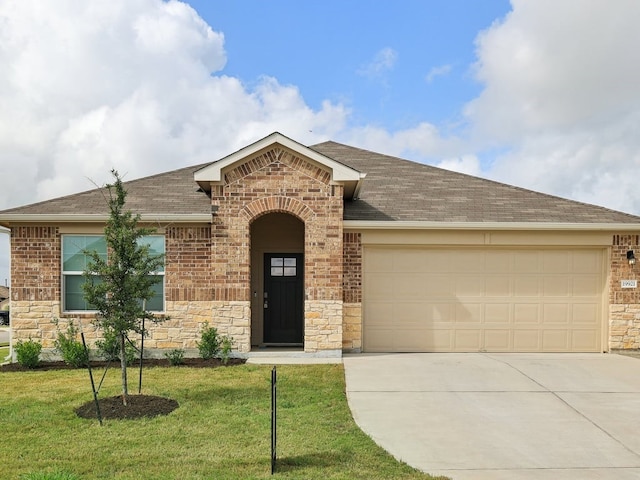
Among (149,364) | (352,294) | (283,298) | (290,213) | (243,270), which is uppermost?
(290,213)

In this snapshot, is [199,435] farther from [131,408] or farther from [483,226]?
[483,226]

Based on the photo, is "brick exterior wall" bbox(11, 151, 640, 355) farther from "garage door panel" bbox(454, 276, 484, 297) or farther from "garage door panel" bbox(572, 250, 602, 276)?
"garage door panel" bbox(572, 250, 602, 276)

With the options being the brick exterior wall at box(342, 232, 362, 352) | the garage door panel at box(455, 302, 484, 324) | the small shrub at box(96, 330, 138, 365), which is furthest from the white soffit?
the garage door panel at box(455, 302, 484, 324)

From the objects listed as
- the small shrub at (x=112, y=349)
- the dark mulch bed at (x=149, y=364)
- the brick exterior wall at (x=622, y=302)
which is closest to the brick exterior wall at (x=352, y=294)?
the dark mulch bed at (x=149, y=364)

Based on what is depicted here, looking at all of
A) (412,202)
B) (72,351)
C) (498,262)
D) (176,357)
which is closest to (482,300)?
(498,262)

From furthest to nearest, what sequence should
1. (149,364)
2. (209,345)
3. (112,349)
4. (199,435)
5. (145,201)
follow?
(145,201)
(209,345)
(112,349)
(149,364)
(199,435)

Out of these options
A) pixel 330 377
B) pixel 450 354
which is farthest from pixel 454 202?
pixel 330 377

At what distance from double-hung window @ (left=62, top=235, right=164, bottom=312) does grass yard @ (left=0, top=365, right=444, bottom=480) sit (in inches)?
102

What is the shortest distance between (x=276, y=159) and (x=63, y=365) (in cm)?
601

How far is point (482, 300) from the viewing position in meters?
12.9

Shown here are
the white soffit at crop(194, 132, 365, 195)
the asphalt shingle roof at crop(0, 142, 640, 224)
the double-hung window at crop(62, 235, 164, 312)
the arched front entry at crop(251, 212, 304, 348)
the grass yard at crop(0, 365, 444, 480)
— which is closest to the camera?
the grass yard at crop(0, 365, 444, 480)

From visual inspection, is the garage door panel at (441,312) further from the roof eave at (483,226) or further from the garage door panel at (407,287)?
the roof eave at (483,226)

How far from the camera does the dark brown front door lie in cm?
1421

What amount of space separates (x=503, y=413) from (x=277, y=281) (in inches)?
292
